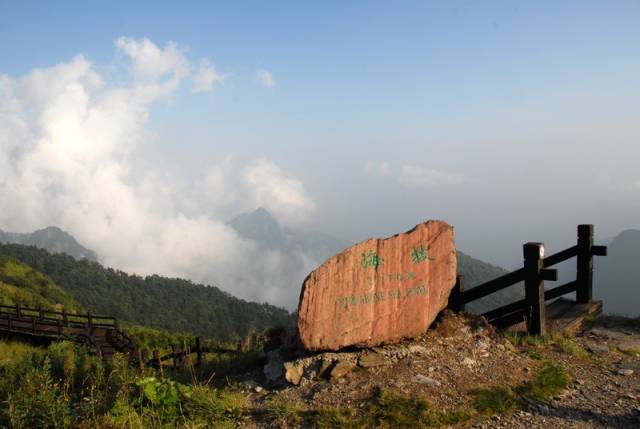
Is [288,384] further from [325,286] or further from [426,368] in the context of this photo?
[426,368]

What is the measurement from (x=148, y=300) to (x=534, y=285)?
8476 cm

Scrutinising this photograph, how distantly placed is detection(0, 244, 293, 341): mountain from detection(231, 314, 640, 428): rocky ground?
2593 inches

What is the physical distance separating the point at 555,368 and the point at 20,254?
91761 millimetres

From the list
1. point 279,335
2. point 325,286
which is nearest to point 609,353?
point 325,286

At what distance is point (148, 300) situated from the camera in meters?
84.7

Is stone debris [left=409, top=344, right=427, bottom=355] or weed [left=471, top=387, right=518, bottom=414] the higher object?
stone debris [left=409, top=344, right=427, bottom=355]

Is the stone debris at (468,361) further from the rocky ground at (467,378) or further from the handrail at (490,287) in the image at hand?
the handrail at (490,287)

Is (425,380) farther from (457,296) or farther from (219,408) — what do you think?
(219,408)

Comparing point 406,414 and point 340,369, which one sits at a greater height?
point 340,369

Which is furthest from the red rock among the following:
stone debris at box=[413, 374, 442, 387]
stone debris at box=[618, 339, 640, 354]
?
stone debris at box=[618, 339, 640, 354]

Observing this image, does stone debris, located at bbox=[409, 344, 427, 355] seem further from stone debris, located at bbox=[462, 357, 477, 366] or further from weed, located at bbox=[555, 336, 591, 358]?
weed, located at bbox=[555, 336, 591, 358]

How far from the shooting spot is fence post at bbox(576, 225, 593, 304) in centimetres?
982

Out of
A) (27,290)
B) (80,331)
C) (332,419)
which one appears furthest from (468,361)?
(27,290)

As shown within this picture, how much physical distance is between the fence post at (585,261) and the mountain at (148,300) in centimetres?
6446
